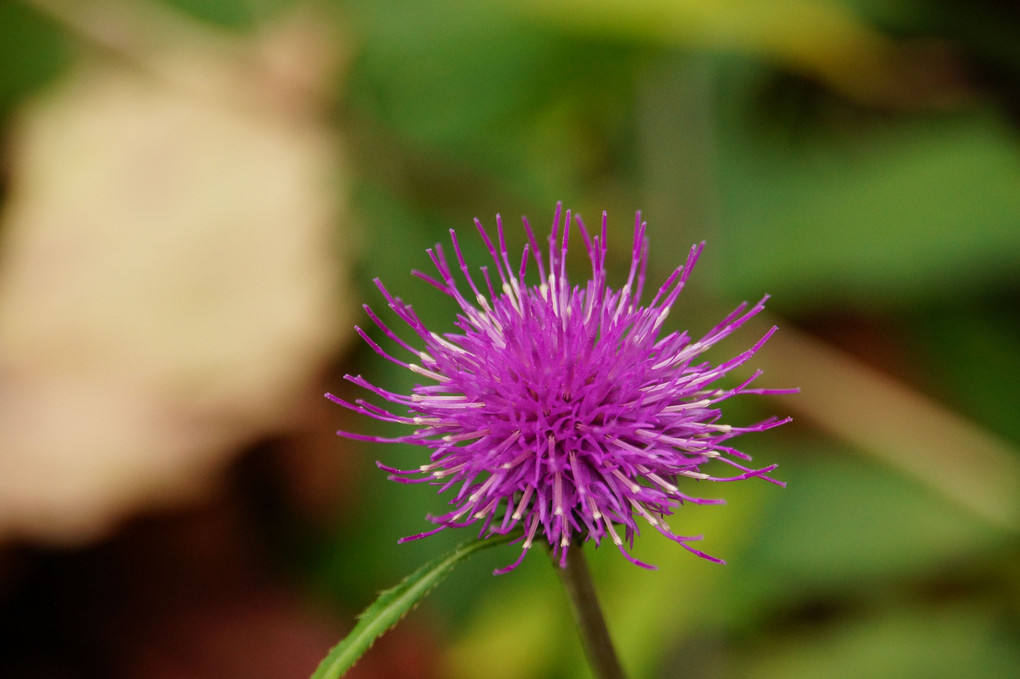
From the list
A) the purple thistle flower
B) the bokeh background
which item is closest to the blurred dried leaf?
the bokeh background

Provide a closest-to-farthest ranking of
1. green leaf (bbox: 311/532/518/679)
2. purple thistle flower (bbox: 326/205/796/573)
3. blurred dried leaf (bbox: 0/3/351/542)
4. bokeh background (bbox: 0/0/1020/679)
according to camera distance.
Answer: green leaf (bbox: 311/532/518/679), purple thistle flower (bbox: 326/205/796/573), bokeh background (bbox: 0/0/1020/679), blurred dried leaf (bbox: 0/3/351/542)

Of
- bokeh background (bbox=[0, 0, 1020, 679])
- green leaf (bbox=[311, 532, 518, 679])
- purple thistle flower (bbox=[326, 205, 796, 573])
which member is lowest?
green leaf (bbox=[311, 532, 518, 679])

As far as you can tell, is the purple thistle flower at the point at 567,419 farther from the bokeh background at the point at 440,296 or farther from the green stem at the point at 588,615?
the bokeh background at the point at 440,296

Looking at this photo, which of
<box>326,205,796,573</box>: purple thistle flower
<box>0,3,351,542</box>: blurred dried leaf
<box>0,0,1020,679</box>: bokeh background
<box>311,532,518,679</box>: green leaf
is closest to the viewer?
<box>311,532,518,679</box>: green leaf

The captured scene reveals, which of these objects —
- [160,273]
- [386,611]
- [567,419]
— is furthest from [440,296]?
[386,611]

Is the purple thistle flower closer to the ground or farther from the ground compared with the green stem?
farther from the ground

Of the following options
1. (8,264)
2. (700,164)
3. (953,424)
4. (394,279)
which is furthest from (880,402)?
(8,264)

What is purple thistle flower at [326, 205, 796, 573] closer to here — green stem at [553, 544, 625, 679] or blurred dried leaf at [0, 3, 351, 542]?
green stem at [553, 544, 625, 679]

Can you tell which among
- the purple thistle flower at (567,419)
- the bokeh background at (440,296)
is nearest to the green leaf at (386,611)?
the purple thistle flower at (567,419)
